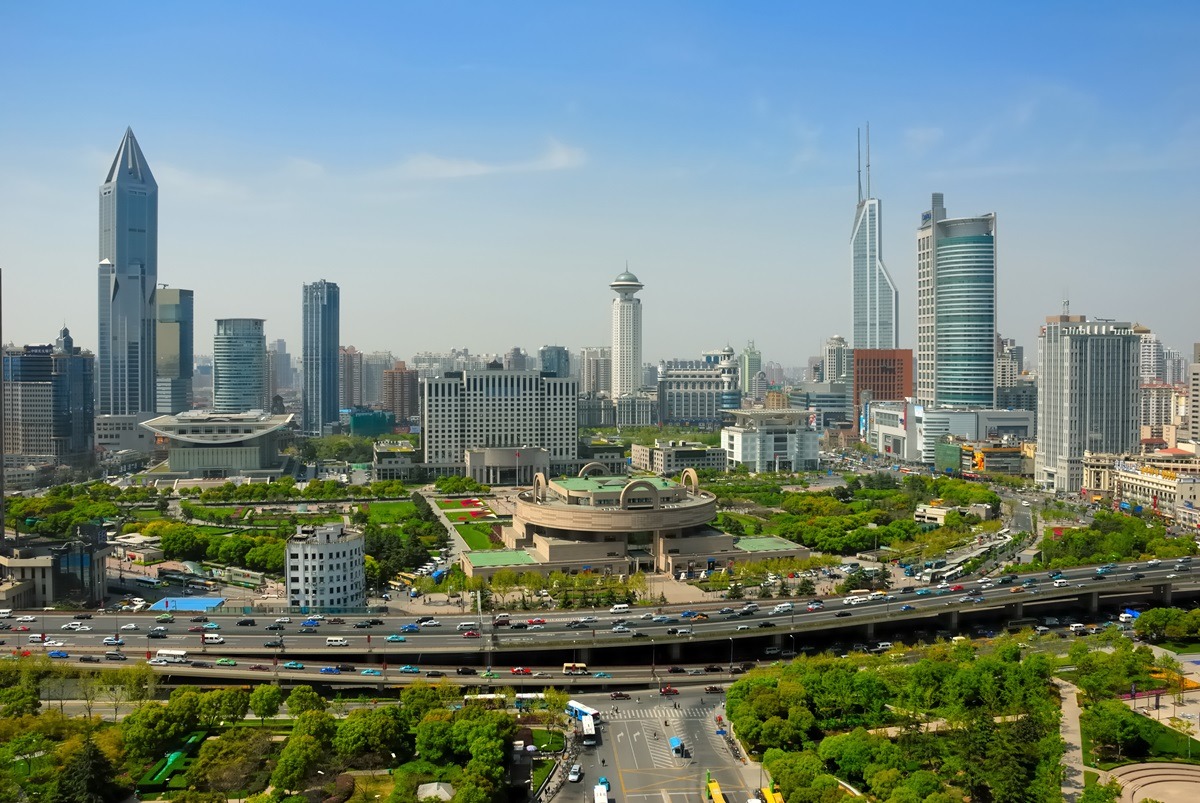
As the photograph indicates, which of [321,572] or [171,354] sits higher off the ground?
[171,354]

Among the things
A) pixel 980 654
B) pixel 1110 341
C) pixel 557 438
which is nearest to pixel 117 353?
pixel 557 438

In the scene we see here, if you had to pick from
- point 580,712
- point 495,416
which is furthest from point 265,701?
point 495,416

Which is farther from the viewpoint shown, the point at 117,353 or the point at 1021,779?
the point at 117,353

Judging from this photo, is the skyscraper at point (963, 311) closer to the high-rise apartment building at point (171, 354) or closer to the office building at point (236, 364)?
the office building at point (236, 364)

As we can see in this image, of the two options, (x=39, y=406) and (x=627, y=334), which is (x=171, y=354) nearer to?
(x=39, y=406)

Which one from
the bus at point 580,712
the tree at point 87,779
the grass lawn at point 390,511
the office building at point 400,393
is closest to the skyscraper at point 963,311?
the grass lawn at point 390,511

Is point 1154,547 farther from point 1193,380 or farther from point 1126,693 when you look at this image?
point 1193,380

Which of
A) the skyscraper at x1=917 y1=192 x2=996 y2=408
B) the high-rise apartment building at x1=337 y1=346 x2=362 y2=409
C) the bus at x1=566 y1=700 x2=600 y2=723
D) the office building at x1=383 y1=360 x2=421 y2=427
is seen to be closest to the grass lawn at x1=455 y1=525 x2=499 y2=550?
the bus at x1=566 y1=700 x2=600 y2=723
